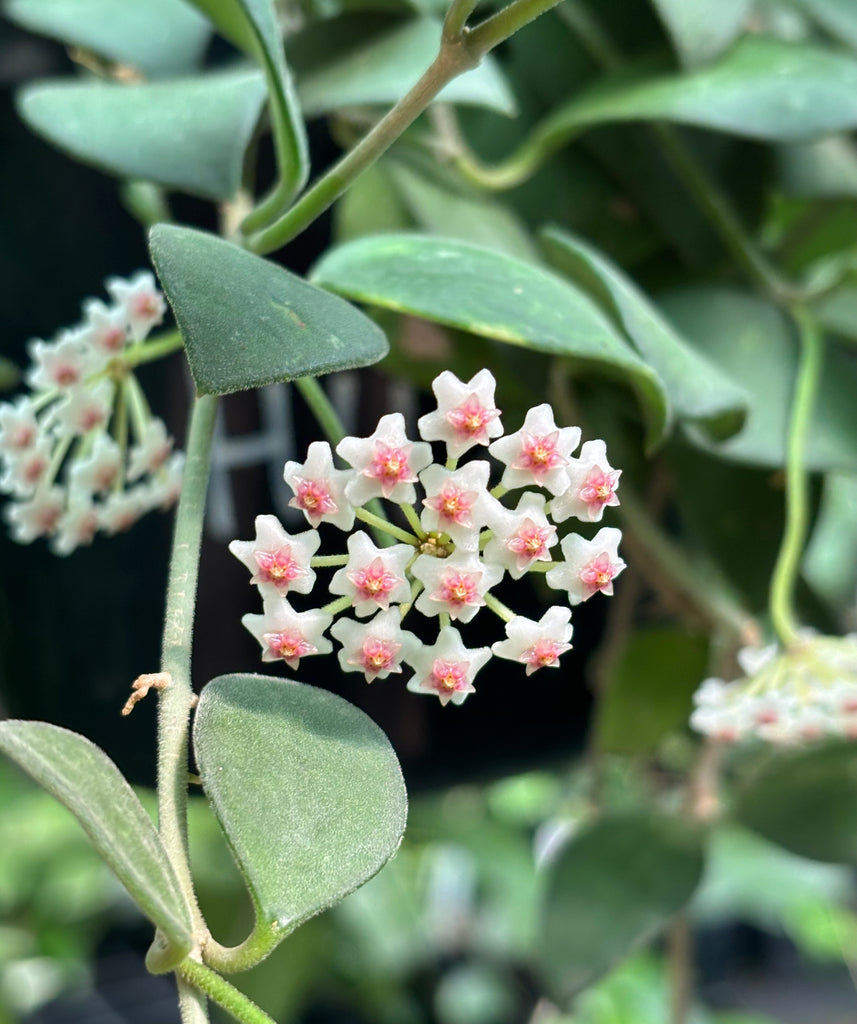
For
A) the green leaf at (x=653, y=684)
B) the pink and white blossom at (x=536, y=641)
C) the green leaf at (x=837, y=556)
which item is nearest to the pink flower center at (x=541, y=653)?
the pink and white blossom at (x=536, y=641)

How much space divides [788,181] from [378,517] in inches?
15.2

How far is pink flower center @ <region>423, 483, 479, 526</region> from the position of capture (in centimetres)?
25

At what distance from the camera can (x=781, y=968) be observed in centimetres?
159

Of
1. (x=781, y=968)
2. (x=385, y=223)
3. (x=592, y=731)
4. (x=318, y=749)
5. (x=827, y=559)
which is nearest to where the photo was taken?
(x=318, y=749)

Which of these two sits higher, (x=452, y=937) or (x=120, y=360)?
(x=120, y=360)

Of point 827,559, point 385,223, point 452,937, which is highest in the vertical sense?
point 385,223

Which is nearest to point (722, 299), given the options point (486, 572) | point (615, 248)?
point (615, 248)

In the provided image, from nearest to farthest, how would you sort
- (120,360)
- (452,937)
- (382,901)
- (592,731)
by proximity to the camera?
(120,360) < (592,731) < (382,901) < (452,937)

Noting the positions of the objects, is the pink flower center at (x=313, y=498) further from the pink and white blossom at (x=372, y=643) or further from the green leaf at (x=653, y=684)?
the green leaf at (x=653, y=684)

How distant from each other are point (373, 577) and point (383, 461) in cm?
3

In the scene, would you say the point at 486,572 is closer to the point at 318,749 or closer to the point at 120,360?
the point at 318,749

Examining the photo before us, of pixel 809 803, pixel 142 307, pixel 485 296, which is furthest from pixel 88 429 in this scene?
pixel 809 803

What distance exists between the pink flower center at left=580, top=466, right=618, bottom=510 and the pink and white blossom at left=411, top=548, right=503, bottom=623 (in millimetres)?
30

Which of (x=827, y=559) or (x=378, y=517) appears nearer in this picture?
(x=378, y=517)
